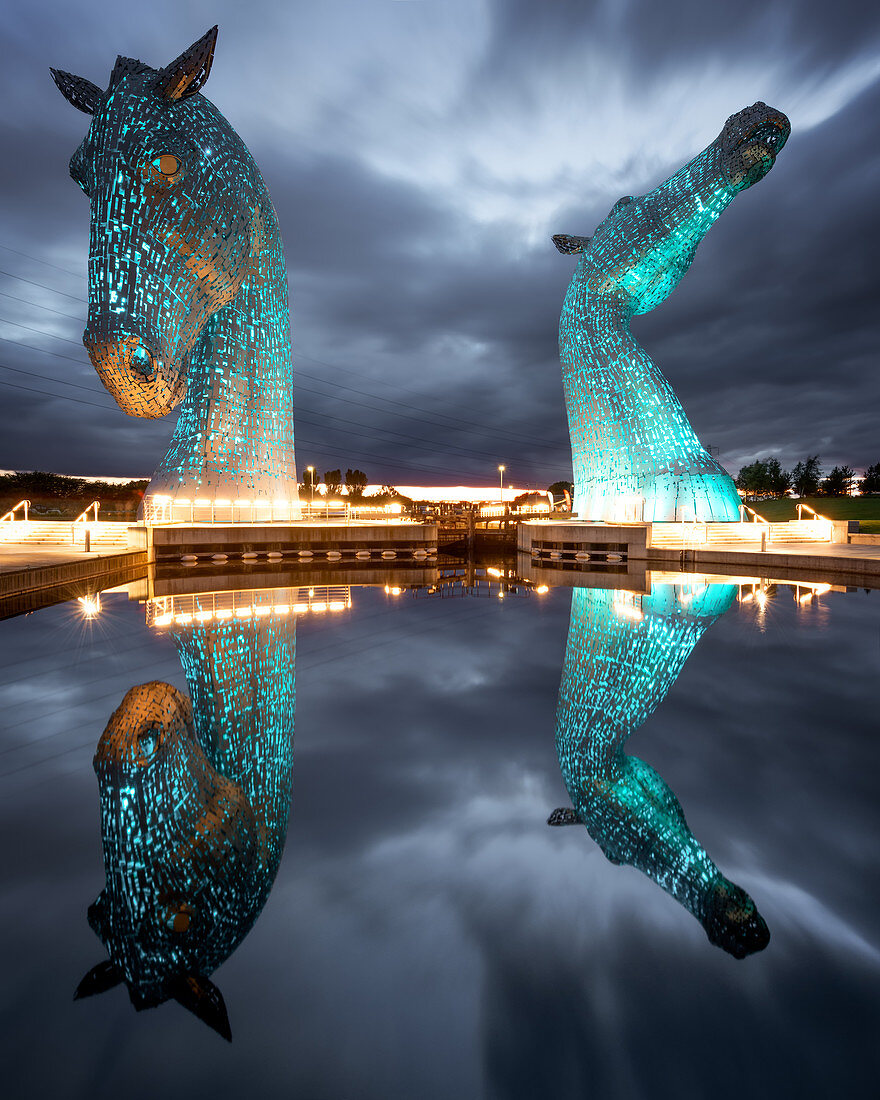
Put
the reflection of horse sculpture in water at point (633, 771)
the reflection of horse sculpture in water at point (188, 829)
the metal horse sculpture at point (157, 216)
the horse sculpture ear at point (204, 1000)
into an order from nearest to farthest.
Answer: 1. the horse sculpture ear at point (204, 1000)
2. the reflection of horse sculpture in water at point (188, 829)
3. the reflection of horse sculpture in water at point (633, 771)
4. the metal horse sculpture at point (157, 216)

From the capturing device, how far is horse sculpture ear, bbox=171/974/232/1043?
235 cm

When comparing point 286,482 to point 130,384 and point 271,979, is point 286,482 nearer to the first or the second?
point 130,384

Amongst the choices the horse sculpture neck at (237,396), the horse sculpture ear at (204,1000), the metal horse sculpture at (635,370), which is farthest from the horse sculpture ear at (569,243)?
the horse sculpture ear at (204,1000)

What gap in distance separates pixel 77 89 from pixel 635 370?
1691cm

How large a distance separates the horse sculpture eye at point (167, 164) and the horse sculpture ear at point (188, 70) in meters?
1.09

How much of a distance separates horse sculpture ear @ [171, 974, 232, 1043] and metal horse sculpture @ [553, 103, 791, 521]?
70.9 ft

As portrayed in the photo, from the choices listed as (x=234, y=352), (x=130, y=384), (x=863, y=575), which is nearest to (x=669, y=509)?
(x=863, y=575)

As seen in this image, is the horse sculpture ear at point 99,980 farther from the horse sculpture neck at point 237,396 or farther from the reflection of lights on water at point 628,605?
the horse sculpture neck at point 237,396

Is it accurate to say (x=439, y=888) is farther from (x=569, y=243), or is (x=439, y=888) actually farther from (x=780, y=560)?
(x=569, y=243)

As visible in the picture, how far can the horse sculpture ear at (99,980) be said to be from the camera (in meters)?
2.48

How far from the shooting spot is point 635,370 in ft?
72.1

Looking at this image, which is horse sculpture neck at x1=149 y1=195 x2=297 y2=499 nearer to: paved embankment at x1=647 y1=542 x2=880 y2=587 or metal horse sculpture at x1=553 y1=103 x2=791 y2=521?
metal horse sculpture at x1=553 y1=103 x2=791 y2=521

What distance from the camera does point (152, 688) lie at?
21.5ft

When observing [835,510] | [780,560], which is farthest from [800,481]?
[780,560]
